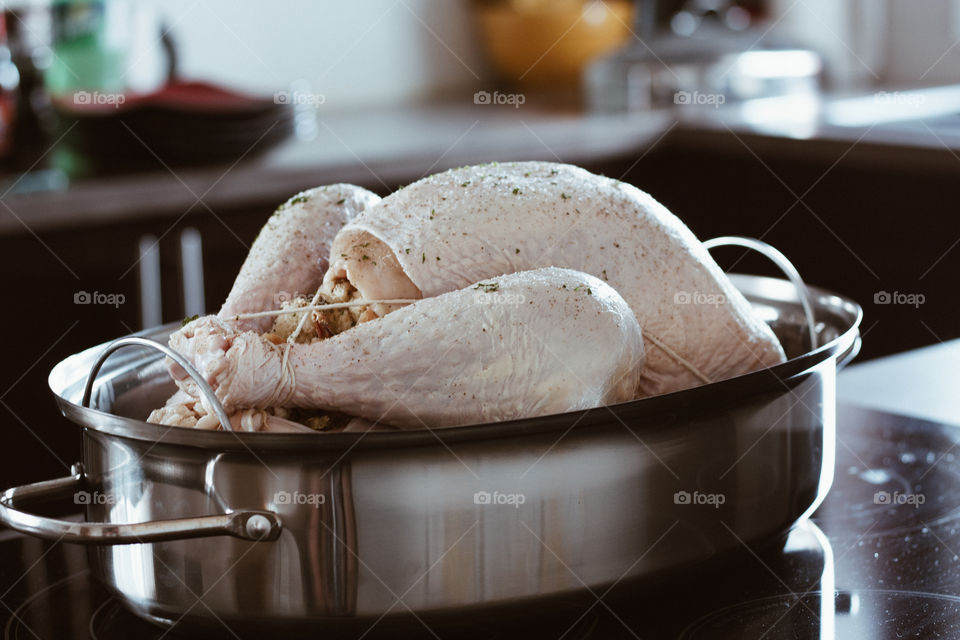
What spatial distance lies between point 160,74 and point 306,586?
2.11 metres

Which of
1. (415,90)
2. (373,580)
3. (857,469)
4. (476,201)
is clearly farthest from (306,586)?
(415,90)

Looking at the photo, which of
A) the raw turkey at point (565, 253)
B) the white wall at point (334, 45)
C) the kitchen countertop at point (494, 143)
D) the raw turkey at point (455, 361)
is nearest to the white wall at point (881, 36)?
the kitchen countertop at point (494, 143)

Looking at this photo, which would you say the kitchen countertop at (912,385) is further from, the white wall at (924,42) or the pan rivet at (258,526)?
the white wall at (924,42)

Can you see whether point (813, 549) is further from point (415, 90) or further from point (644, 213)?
point (415, 90)

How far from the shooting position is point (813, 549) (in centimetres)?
89

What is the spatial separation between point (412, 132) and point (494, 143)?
0.27m

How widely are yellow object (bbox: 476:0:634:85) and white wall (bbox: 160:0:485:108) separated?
4.4 inches

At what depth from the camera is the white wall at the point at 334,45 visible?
9.49ft

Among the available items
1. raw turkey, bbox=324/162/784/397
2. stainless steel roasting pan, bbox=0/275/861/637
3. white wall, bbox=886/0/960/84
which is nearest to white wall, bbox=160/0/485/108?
white wall, bbox=886/0/960/84

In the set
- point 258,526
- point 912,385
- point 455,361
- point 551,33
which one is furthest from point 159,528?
point 551,33

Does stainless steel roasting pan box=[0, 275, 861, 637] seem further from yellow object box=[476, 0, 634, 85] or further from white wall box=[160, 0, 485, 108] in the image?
yellow object box=[476, 0, 634, 85]

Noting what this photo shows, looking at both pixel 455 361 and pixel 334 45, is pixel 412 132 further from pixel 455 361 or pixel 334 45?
pixel 455 361

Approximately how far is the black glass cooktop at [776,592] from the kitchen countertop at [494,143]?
3.61ft

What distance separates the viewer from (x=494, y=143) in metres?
2.36
